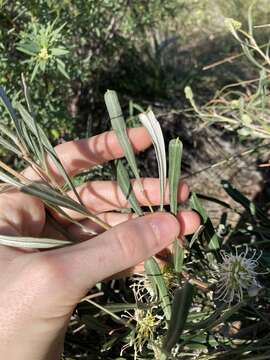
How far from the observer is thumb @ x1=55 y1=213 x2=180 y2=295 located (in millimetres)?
668

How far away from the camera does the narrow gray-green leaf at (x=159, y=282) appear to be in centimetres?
75

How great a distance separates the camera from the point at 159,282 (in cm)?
76

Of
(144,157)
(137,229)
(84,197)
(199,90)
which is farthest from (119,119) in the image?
(199,90)

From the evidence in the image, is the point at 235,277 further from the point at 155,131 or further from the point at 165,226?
the point at 155,131

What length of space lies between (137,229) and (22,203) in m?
0.30

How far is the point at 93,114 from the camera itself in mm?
1916

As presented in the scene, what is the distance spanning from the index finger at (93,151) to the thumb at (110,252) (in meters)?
0.28

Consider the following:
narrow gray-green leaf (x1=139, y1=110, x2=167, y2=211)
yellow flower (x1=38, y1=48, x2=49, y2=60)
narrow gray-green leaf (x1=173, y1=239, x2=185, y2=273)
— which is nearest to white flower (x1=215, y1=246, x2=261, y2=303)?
narrow gray-green leaf (x1=173, y1=239, x2=185, y2=273)

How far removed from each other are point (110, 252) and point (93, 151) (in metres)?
0.39

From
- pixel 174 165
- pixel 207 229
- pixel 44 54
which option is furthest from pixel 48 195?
pixel 44 54

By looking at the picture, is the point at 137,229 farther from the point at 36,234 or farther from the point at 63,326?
the point at 36,234

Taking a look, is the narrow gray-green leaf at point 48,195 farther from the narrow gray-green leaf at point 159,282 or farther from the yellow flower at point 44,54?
the yellow flower at point 44,54

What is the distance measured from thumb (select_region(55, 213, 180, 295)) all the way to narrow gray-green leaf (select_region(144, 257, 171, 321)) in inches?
1.6

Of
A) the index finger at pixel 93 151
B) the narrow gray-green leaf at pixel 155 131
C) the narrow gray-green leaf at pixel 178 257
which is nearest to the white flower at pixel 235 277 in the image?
the narrow gray-green leaf at pixel 178 257
